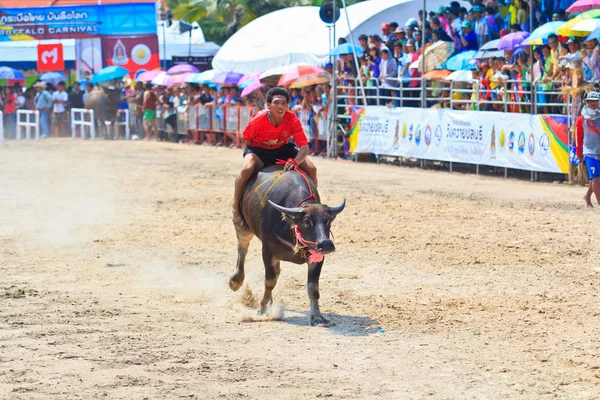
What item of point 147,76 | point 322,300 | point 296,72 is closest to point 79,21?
point 147,76

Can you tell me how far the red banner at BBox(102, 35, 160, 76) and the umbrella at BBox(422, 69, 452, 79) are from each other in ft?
70.6

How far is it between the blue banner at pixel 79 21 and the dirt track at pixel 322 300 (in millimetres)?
22716

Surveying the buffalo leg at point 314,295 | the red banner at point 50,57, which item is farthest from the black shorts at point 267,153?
the red banner at point 50,57

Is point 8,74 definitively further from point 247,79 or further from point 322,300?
point 322,300

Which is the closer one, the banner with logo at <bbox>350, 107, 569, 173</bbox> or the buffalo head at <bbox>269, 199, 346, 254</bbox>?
the buffalo head at <bbox>269, 199, 346, 254</bbox>

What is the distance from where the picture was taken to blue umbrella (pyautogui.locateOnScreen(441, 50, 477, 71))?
2197 cm

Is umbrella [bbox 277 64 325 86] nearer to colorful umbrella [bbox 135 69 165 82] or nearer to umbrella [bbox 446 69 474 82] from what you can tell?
umbrella [bbox 446 69 474 82]

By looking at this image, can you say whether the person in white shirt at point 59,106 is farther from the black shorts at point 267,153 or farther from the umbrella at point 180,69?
the black shorts at point 267,153

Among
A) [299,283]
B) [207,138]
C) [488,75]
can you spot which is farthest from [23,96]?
[299,283]

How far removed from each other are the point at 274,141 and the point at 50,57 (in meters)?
33.0

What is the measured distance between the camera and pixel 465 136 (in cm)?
2169

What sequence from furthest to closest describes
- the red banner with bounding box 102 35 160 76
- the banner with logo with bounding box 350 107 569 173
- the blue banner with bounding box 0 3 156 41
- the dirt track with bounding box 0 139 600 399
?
the red banner with bounding box 102 35 160 76 → the blue banner with bounding box 0 3 156 41 → the banner with logo with bounding box 350 107 569 173 → the dirt track with bounding box 0 139 600 399

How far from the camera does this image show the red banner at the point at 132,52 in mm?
41688

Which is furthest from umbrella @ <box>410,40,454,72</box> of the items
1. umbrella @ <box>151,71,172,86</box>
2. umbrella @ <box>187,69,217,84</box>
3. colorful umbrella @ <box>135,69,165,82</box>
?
colorful umbrella @ <box>135,69,165,82</box>
